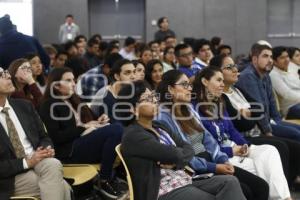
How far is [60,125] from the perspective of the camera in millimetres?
3855

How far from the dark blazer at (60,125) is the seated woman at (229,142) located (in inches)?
→ 38.3

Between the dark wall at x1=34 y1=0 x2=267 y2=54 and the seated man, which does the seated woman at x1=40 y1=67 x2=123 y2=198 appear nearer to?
the seated man

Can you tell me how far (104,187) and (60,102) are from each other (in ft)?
2.49

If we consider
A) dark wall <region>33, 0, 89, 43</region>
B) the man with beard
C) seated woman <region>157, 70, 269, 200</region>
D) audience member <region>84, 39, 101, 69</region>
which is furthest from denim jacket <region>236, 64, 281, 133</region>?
dark wall <region>33, 0, 89, 43</region>

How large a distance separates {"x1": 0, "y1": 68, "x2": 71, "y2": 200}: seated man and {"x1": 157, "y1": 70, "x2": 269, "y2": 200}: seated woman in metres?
0.78

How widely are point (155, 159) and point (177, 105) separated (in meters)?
0.71

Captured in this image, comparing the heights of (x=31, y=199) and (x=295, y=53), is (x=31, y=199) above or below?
below

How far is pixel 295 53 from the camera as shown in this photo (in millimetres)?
6336

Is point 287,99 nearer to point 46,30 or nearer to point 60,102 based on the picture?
point 60,102

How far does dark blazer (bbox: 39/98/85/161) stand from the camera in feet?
12.3

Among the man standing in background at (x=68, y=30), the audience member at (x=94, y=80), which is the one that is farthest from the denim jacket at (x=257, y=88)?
the man standing in background at (x=68, y=30)

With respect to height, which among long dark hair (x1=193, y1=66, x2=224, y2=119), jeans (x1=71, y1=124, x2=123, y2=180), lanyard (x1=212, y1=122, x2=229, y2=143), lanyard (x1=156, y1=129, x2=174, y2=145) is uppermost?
long dark hair (x1=193, y1=66, x2=224, y2=119)

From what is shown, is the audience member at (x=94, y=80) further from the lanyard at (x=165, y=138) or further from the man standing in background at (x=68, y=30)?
the man standing in background at (x=68, y=30)

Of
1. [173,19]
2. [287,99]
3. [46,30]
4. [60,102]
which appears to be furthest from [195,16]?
[60,102]
